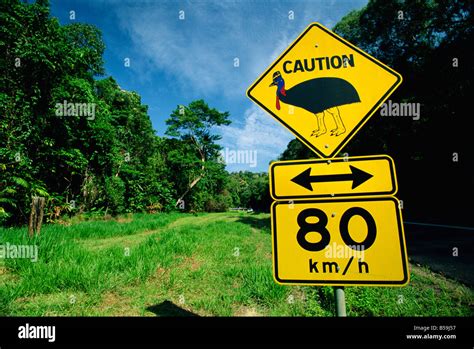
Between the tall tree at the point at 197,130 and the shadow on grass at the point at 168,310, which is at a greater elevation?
the tall tree at the point at 197,130

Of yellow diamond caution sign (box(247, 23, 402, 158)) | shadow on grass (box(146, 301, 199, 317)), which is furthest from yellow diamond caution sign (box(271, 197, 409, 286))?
shadow on grass (box(146, 301, 199, 317))

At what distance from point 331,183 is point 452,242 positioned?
28.6 ft

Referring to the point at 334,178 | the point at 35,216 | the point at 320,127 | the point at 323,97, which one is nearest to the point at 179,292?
the point at 334,178

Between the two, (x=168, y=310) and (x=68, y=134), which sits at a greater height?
(x=68, y=134)

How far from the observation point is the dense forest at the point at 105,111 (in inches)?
402

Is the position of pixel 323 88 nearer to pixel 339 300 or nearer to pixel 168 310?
pixel 339 300

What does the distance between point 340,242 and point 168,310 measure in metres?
3.05

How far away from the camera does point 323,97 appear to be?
167cm

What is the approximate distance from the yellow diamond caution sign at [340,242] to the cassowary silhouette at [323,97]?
1.97 feet

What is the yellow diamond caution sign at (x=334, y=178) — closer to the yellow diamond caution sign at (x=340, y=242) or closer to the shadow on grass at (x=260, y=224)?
the yellow diamond caution sign at (x=340, y=242)

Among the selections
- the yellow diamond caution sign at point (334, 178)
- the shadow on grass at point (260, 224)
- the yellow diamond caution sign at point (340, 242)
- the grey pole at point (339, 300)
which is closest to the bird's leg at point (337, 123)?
the yellow diamond caution sign at point (334, 178)

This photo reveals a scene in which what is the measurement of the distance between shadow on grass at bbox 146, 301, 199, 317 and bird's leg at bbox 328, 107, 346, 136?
10.4 feet

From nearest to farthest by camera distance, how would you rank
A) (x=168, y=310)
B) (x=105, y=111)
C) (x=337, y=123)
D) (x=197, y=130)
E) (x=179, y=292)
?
(x=337, y=123) → (x=168, y=310) → (x=179, y=292) → (x=105, y=111) → (x=197, y=130)
